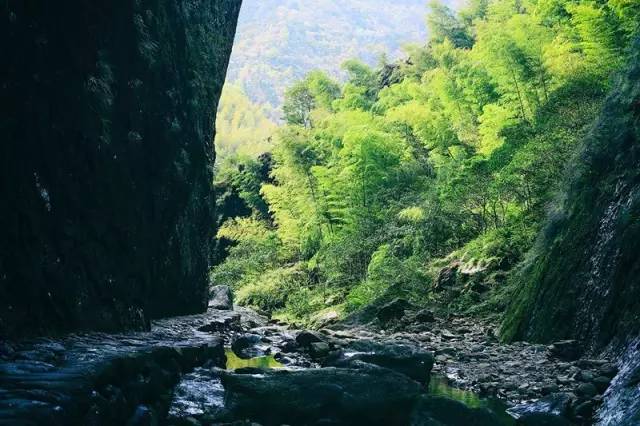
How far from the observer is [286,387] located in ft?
20.1

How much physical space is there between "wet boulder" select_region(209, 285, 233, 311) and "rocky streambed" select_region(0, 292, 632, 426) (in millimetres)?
10583

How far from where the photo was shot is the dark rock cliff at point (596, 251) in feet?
23.1

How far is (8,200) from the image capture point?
638 cm

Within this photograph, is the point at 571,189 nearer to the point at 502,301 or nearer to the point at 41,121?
the point at 502,301

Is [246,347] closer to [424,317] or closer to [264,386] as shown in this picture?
[424,317]

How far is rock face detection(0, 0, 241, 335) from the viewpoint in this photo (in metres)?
6.53

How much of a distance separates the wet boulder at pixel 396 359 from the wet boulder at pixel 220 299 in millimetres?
11518

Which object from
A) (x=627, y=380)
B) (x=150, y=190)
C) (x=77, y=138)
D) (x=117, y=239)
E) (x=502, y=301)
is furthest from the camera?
(x=502, y=301)

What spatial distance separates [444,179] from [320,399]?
57.3 feet

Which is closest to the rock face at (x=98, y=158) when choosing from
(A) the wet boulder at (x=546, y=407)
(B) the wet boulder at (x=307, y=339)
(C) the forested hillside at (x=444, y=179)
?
(B) the wet boulder at (x=307, y=339)

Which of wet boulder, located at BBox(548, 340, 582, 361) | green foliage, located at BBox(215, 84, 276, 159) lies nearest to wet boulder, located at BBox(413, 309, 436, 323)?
wet boulder, located at BBox(548, 340, 582, 361)

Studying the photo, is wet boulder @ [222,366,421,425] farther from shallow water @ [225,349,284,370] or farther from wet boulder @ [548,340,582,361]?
shallow water @ [225,349,284,370]

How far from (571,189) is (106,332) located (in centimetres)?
799

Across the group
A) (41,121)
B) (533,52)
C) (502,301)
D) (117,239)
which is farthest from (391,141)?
(41,121)
